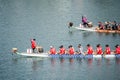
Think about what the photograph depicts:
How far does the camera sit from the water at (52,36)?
76812 mm

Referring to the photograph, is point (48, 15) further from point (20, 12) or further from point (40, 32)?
point (40, 32)

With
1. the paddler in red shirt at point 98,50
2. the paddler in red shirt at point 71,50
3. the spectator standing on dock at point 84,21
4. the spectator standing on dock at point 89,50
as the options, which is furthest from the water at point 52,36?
the spectator standing on dock at point 84,21

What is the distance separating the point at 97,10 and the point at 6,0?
109 feet

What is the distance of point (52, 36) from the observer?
100 metres

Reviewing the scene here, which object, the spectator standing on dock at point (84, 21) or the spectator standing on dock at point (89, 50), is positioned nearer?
the spectator standing on dock at point (89, 50)

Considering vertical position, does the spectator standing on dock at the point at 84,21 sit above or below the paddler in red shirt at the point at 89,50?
above

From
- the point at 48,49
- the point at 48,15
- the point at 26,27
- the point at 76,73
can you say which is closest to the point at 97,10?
the point at 48,15

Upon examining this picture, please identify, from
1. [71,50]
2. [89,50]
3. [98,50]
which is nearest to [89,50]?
[89,50]

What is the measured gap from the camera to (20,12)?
130 m

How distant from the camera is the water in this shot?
76812 millimetres

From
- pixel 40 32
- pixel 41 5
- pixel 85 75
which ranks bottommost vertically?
pixel 85 75

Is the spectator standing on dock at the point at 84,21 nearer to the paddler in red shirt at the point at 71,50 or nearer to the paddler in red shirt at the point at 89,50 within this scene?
the paddler in red shirt at the point at 89,50

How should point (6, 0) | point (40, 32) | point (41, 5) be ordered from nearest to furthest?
1. point (40, 32)
2. point (41, 5)
3. point (6, 0)

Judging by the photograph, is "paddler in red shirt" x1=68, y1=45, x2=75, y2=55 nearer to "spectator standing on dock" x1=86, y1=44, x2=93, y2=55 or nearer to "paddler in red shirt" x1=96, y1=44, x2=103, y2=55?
"spectator standing on dock" x1=86, y1=44, x2=93, y2=55
